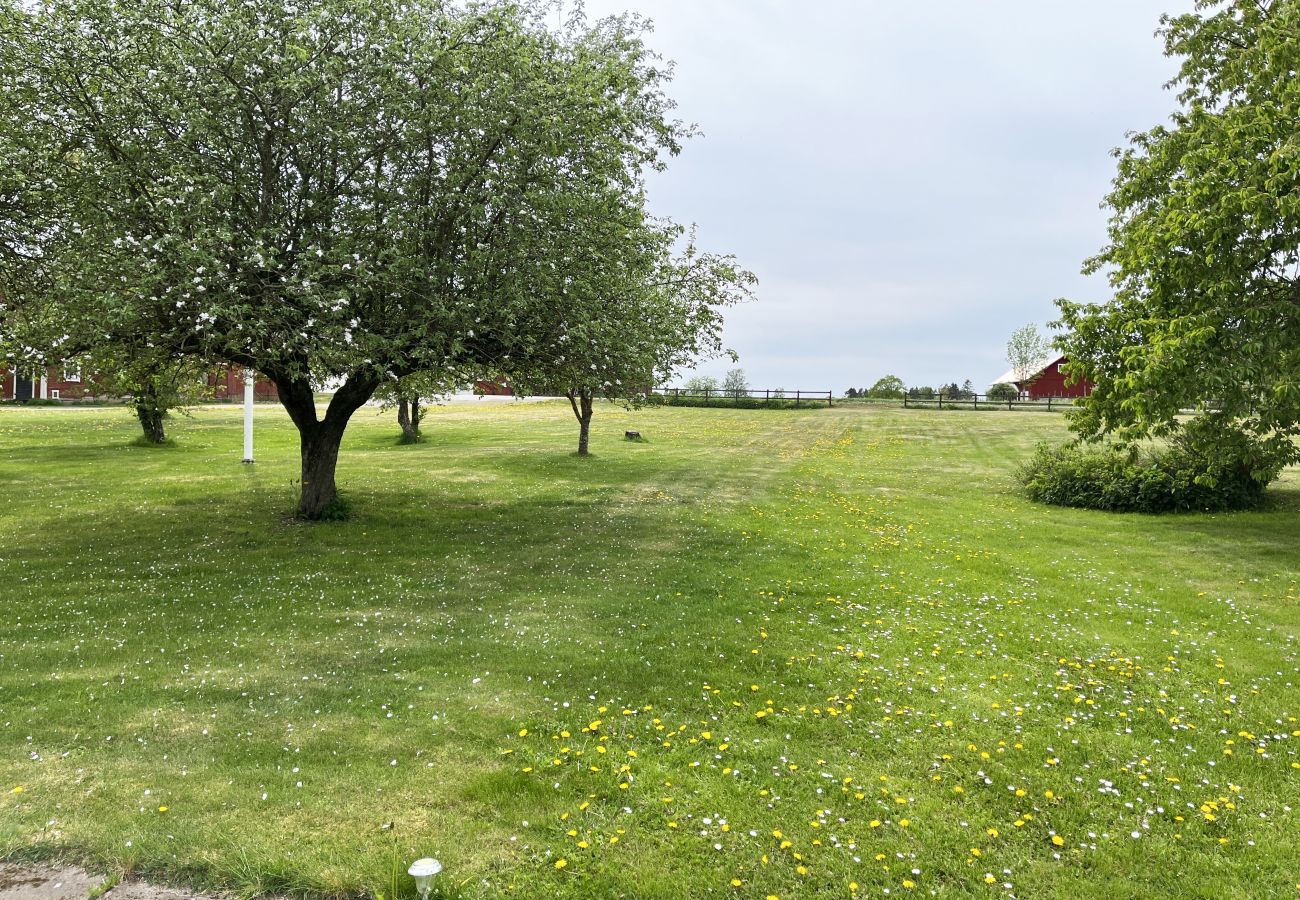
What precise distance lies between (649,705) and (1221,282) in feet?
49.8

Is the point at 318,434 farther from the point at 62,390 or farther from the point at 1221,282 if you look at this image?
the point at 62,390

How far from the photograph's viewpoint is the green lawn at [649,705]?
16.7 feet

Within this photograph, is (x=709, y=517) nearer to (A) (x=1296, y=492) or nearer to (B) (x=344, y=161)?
(B) (x=344, y=161)

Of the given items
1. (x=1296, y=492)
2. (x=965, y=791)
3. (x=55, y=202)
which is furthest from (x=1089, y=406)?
(x=55, y=202)

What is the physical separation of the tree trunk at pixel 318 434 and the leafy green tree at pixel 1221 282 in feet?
53.8

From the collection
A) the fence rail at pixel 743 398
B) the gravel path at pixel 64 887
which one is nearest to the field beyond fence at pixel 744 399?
the fence rail at pixel 743 398

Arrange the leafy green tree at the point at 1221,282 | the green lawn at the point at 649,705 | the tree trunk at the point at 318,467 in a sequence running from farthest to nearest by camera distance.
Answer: the tree trunk at the point at 318,467, the leafy green tree at the point at 1221,282, the green lawn at the point at 649,705

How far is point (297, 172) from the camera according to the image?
13836 mm

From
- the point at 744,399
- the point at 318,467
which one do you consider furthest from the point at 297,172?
the point at 744,399

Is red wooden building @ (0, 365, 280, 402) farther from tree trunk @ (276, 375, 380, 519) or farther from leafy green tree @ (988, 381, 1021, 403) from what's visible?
leafy green tree @ (988, 381, 1021, 403)

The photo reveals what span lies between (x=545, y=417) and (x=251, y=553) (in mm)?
40342

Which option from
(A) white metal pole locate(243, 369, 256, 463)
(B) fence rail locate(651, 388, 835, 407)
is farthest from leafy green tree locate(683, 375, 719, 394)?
(A) white metal pole locate(243, 369, 256, 463)

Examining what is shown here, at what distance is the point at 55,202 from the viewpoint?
13.7 m

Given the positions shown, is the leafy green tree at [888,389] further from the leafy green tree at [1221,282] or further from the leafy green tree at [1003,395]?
the leafy green tree at [1221,282]
